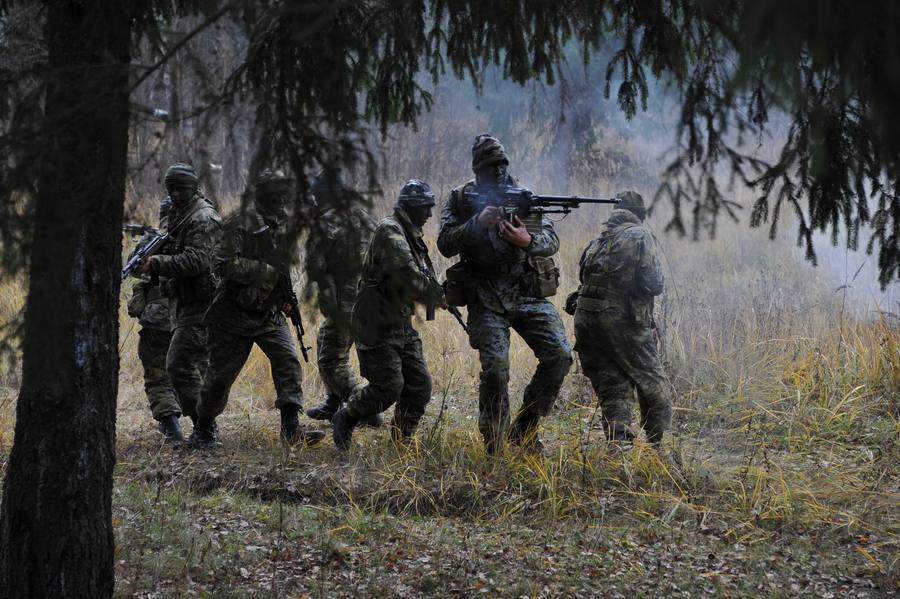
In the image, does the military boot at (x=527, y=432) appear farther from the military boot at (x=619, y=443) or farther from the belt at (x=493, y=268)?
the belt at (x=493, y=268)

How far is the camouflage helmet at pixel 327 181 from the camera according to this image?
2484mm

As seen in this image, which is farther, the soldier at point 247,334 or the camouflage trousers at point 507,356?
the soldier at point 247,334

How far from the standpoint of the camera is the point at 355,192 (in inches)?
97.0

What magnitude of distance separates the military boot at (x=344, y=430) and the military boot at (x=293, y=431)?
308mm

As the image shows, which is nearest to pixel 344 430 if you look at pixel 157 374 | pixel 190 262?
pixel 190 262

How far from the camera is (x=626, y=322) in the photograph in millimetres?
5441

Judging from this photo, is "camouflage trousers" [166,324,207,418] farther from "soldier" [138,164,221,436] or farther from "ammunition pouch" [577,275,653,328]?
"ammunition pouch" [577,275,653,328]

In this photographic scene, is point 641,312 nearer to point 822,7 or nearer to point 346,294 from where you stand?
point 346,294

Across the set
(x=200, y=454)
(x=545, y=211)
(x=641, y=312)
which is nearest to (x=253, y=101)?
(x=545, y=211)

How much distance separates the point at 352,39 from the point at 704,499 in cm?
335

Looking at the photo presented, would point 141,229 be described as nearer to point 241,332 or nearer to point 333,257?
point 241,332

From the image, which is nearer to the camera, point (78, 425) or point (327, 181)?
point (327, 181)

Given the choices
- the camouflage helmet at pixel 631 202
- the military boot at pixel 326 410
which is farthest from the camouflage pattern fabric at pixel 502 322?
the military boot at pixel 326 410

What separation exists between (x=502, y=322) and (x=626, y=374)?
37.6 inches
